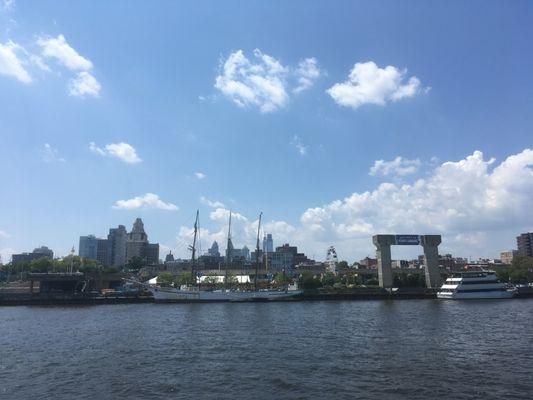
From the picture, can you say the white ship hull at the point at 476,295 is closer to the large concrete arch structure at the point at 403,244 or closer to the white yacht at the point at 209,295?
the large concrete arch structure at the point at 403,244

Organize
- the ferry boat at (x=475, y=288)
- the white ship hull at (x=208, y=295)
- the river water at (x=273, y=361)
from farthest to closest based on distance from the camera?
1. the white ship hull at (x=208, y=295)
2. the ferry boat at (x=475, y=288)
3. the river water at (x=273, y=361)

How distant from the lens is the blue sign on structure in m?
180

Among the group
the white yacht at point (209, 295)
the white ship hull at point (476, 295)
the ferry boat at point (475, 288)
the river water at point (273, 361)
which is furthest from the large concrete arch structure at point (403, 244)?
the river water at point (273, 361)

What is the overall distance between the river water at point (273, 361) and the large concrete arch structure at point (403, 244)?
344 feet

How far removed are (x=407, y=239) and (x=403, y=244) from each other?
121 inches

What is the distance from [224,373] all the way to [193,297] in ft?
379

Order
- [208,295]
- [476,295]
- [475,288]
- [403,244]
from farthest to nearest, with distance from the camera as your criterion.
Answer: [403,244] → [208,295] → [475,288] → [476,295]

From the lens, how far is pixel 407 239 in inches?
7151

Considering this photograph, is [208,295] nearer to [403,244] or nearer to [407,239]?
[403,244]

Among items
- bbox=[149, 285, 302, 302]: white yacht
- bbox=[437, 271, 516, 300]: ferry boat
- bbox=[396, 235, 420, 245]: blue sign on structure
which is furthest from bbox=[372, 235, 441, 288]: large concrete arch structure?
bbox=[149, 285, 302, 302]: white yacht

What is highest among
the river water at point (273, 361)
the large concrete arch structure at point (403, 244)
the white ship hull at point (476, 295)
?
the large concrete arch structure at point (403, 244)

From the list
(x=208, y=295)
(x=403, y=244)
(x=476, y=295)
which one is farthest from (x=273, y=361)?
(x=403, y=244)

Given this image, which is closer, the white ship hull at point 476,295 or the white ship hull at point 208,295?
the white ship hull at point 476,295

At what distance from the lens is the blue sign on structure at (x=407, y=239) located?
180 m
